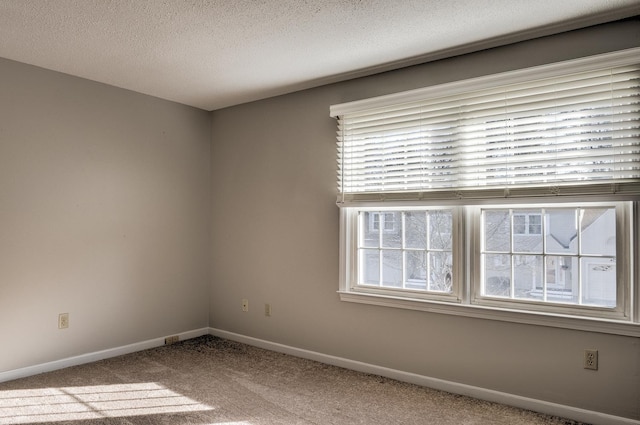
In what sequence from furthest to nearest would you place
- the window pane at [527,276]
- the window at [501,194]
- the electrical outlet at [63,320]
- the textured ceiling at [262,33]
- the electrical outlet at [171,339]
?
the electrical outlet at [171,339]
the electrical outlet at [63,320]
the window pane at [527,276]
the window at [501,194]
the textured ceiling at [262,33]

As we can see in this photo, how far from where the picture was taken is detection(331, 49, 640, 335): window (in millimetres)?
2600

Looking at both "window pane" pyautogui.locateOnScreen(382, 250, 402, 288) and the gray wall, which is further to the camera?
"window pane" pyautogui.locateOnScreen(382, 250, 402, 288)

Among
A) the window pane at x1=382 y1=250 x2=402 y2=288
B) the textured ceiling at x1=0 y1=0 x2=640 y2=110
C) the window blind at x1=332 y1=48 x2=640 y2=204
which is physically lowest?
the window pane at x1=382 y1=250 x2=402 y2=288

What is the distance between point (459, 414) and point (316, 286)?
1.55 m

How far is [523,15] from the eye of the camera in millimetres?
2559

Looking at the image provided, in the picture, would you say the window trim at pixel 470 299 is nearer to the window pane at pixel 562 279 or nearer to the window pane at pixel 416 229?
the window pane at pixel 562 279

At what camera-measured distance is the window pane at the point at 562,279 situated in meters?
2.76

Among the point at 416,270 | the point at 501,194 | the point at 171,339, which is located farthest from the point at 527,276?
the point at 171,339

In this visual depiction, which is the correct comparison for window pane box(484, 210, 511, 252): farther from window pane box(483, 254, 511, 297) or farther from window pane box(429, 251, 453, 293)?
window pane box(429, 251, 453, 293)

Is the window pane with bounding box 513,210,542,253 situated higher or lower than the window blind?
lower

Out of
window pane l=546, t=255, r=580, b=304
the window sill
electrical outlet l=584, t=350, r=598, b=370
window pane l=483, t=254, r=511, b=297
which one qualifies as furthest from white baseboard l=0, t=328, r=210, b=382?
electrical outlet l=584, t=350, r=598, b=370

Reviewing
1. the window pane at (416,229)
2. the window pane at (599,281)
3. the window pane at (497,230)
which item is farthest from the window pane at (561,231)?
the window pane at (416,229)

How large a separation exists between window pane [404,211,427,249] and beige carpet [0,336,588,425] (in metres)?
1.03

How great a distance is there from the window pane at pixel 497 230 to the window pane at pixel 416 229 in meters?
0.45
